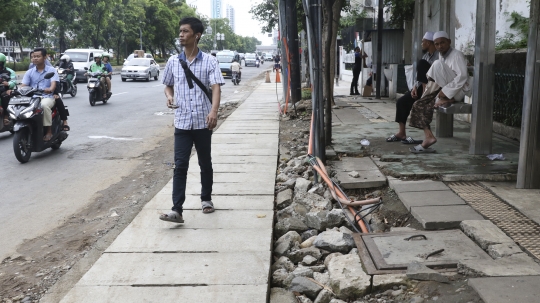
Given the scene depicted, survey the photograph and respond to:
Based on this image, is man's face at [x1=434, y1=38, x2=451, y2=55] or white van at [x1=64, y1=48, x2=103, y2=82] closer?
man's face at [x1=434, y1=38, x2=451, y2=55]

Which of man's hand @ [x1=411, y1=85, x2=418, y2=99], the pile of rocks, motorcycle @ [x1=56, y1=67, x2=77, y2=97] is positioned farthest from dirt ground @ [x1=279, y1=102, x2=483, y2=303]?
motorcycle @ [x1=56, y1=67, x2=77, y2=97]

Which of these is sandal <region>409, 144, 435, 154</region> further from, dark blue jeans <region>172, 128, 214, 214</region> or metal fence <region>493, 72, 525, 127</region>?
dark blue jeans <region>172, 128, 214, 214</region>

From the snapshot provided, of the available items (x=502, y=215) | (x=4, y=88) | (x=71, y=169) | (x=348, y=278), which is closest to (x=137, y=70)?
(x=4, y=88)

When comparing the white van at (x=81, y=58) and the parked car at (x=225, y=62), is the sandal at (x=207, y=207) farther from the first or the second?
the parked car at (x=225, y=62)

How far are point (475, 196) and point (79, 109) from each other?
511 inches

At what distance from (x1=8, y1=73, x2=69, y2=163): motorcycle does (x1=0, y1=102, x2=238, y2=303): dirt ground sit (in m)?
2.12

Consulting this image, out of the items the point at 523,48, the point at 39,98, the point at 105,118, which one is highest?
the point at 523,48

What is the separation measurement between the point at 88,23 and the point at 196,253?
49108 mm

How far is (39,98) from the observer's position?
8.72m

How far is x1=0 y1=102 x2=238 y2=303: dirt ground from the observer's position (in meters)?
3.93

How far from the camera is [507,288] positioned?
3062 mm

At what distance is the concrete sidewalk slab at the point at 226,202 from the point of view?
5343 mm

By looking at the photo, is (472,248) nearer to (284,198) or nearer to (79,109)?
(284,198)

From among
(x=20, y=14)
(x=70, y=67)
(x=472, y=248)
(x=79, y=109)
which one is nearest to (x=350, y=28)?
(x=70, y=67)
